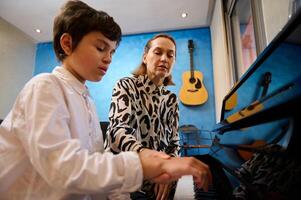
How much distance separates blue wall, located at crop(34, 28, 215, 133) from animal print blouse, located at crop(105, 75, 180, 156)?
209 cm

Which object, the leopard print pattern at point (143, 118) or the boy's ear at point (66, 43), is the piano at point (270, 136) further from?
the boy's ear at point (66, 43)

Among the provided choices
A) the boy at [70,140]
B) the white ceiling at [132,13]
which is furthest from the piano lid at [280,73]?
the white ceiling at [132,13]

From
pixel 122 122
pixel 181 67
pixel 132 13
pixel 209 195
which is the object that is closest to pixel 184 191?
pixel 209 195

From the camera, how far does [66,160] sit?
0.42 meters

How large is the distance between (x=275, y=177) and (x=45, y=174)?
1.48ft

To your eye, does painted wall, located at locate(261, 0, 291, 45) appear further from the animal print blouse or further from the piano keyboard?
the piano keyboard

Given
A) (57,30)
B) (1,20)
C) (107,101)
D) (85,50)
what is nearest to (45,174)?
(85,50)

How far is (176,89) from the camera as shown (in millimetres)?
3398

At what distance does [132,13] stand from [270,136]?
10.3ft

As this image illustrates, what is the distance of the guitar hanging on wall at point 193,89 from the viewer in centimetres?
322

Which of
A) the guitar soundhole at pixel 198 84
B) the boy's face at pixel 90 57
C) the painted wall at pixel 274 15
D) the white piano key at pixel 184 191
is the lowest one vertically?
the white piano key at pixel 184 191

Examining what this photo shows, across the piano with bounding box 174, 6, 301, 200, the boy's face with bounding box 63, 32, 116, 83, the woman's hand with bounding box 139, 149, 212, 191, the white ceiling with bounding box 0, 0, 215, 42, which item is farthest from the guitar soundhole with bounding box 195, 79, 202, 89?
the woman's hand with bounding box 139, 149, 212, 191

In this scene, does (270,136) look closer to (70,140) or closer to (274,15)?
(70,140)

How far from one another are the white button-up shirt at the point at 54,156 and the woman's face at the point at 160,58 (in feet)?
1.73
